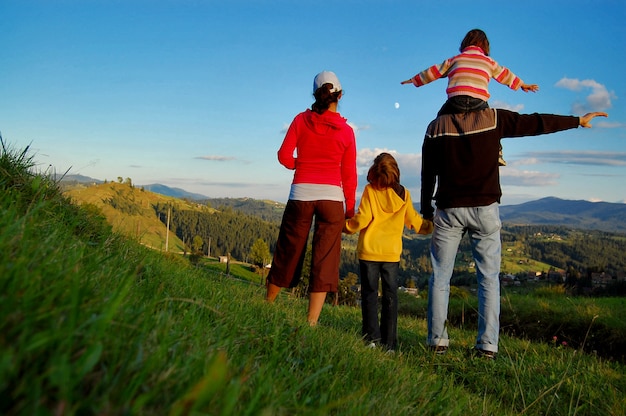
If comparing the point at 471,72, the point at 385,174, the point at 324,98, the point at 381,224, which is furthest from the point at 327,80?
the point at 381,224

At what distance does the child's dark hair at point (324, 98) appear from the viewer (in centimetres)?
518

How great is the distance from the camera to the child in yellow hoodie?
17.7 ft

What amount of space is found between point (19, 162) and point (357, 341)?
302 cm

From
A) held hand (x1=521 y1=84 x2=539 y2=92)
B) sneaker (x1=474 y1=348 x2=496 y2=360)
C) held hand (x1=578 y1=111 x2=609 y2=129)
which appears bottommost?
sneaker (x1=474 y1=348 x2=496 y2=360)

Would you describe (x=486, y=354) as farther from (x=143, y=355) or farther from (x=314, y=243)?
(x=143, y=355)

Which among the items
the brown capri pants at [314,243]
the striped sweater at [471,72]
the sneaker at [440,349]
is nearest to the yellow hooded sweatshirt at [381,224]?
the brown capri pants at [314,243]

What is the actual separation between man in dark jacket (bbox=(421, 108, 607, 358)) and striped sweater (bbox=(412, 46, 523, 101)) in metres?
0.25

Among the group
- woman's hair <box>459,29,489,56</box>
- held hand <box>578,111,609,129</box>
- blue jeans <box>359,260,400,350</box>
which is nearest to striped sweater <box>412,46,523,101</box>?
woman's hair <box>459,29,489,56</box>

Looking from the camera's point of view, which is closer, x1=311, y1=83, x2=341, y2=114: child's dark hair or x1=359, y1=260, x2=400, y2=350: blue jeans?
x1=311, y1=83, x2=341, y2=114: child's dark hair

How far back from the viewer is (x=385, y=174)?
565 centimetres

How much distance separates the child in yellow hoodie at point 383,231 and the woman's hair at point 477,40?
5.13ft

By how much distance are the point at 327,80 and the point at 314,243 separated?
6.11ft

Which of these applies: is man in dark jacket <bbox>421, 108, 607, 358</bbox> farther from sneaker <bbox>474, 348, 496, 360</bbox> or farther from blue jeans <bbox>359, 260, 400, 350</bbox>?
blue jeans <bbox>359, 260, 400, 350</bbox>

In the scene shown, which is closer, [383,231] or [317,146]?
[317,146]
